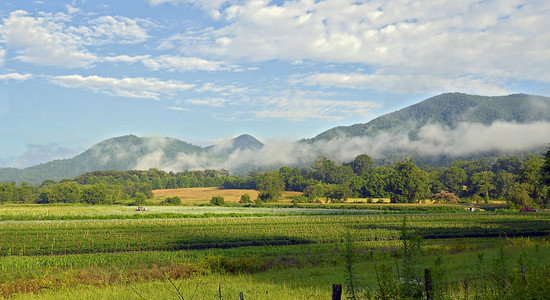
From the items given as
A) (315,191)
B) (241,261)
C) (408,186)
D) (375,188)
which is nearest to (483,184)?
(408,186)

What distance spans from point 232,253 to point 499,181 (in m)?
132

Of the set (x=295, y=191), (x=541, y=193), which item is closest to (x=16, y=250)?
(x=541, y=193)

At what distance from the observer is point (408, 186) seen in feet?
447

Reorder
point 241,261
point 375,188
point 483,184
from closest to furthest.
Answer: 1. point 241,261
2. point 483,184
3. point 375,188

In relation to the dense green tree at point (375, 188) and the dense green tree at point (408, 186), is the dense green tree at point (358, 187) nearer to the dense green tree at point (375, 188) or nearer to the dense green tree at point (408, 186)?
the dense green tree at point (375, 188)

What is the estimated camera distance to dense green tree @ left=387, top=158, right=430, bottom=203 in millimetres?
135750

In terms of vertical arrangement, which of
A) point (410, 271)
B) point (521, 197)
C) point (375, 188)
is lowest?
point (521, 197)

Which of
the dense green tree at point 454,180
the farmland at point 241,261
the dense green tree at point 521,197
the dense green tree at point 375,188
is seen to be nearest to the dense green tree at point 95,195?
the farmland at point 241,261

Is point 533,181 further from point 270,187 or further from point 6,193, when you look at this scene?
point 6,193

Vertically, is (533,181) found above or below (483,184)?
above

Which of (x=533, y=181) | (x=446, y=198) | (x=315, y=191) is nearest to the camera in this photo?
(x=533, y=181)

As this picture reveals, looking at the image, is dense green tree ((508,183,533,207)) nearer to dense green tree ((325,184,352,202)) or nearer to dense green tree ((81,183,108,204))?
dense green tree ((325,184,352,202))

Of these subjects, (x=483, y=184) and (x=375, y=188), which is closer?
(x=483, y=184)

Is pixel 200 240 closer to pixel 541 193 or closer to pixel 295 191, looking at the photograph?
pixel 541 193
